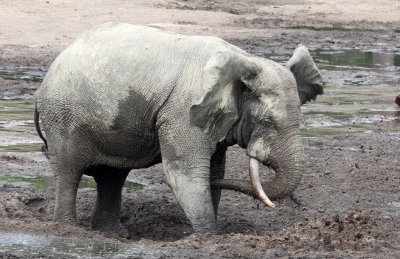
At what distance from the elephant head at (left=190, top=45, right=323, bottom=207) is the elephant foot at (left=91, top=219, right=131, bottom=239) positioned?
1.67m

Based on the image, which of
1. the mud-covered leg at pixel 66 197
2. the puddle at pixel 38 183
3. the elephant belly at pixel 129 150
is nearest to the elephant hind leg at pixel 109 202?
the mud-covered leg at pixel 66 197

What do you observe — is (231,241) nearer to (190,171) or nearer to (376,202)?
(190,171)

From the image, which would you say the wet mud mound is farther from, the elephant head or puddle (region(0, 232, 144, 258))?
the elephant head

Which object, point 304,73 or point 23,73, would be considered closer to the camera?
point 304,73

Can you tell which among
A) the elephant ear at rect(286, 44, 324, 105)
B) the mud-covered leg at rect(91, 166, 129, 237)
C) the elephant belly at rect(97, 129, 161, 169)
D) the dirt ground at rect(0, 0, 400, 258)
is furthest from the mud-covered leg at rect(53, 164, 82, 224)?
the elephant ear at rect(286, 44, 324, 105)

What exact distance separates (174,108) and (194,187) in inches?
23.9

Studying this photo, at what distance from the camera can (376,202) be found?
9.07 meters

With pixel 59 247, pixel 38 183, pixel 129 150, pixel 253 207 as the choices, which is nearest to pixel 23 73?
pixel 38 183

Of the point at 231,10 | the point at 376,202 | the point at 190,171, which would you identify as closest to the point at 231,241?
the point at 190,171

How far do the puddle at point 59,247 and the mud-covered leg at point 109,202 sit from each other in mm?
1412

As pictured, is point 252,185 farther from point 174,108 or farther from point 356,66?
point 356,66

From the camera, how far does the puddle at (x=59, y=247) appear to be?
6359mm

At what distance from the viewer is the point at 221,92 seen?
694 centimetres

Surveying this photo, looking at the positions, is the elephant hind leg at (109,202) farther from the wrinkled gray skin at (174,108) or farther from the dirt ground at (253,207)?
the wrinkled gray skin at (174,108)
